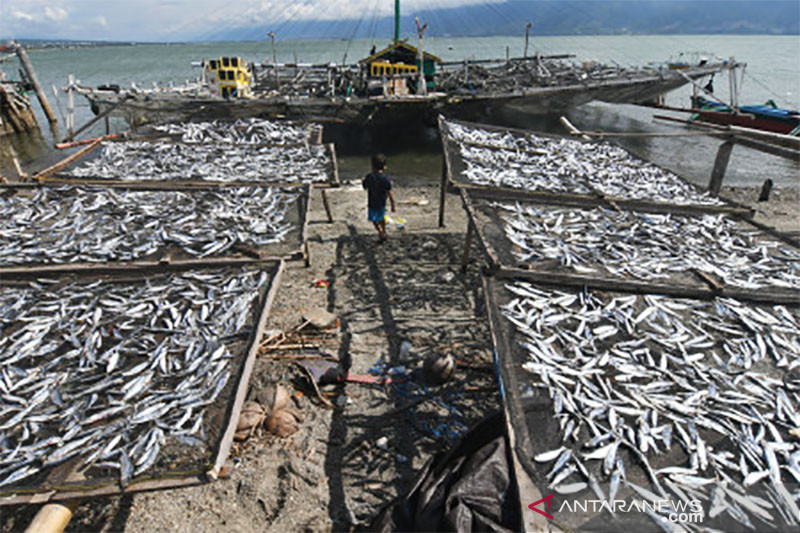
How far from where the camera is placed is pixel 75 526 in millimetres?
3816

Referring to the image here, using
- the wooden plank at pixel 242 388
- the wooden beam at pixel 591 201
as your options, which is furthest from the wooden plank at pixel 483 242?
the wooden plank at pixel 242 388

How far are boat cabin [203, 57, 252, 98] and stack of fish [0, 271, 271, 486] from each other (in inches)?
715

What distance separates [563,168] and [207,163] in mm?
7755

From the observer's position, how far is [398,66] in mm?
21797

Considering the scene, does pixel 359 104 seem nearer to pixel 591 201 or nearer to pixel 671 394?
pixel 591 201

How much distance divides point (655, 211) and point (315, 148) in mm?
7351

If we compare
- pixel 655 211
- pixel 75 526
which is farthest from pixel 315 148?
pixel 75 526

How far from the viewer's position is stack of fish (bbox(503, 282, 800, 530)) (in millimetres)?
2754

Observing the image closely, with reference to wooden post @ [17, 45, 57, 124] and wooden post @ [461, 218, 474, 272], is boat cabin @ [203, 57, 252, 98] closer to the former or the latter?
wooden post @ [17, 45, 57, 124]

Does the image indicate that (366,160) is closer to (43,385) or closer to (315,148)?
(315,148)

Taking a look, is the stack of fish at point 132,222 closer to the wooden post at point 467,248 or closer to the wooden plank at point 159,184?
the wooden plank at point 159,184

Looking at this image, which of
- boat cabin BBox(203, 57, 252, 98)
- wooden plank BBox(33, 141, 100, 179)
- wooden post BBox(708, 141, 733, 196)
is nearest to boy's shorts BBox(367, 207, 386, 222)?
wooden plank BBox(33, 141, 100, 179)

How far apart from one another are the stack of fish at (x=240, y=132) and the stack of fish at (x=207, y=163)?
29.0 inches

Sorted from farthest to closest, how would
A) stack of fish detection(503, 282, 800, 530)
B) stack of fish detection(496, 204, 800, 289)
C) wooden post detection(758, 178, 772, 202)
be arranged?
wooden post detection(758, 178, 772, 202) → stack of fish detection(496, 204, 800, 289) → stack of fish detection(503, 282, 800, 530)
